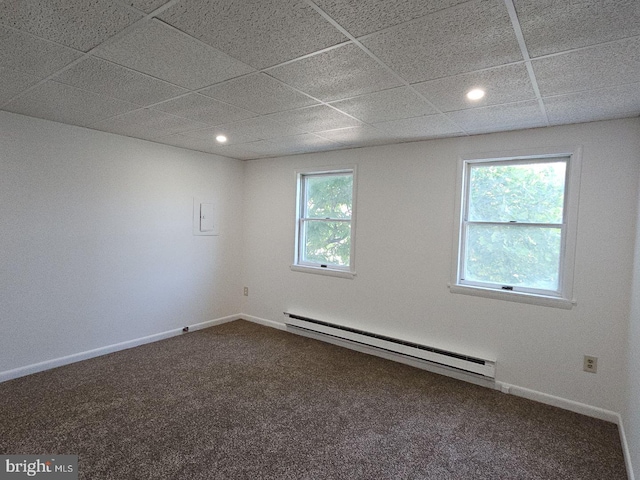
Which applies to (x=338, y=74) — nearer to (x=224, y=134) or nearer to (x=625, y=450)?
(x=224, y=134)

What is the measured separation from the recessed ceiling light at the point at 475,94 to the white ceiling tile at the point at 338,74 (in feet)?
1.62

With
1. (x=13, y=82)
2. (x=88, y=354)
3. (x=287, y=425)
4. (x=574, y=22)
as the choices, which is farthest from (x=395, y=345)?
(x=13, y=82)

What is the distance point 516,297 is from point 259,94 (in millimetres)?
2697

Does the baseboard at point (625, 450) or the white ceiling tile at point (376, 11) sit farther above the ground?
the white ceiling tile at point (376, 11)

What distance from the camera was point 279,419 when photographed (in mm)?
2592

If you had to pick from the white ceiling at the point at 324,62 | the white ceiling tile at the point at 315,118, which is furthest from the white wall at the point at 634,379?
the white ceiling tile at the point at 315,118

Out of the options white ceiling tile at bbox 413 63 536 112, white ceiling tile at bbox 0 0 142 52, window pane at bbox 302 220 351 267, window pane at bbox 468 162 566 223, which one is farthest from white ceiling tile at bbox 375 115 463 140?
white ceiling tile at bbox 0 0 142 52

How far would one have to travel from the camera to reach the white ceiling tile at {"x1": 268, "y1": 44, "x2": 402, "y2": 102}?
1825 millimetres

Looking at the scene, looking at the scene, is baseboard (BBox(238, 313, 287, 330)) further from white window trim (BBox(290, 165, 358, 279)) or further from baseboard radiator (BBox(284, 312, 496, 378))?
white window trim (BBox(290, 165, 358, 279))

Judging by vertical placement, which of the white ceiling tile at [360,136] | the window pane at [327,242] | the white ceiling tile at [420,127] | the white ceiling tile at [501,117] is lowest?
the window pane at [327,242]

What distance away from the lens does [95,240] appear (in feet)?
11.8

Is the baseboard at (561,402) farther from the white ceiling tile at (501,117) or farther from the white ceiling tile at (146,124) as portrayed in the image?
the white ceiling tile at (146,124)

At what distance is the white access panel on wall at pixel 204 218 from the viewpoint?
4531mm

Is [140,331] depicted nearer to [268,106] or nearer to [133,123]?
[133,123]
